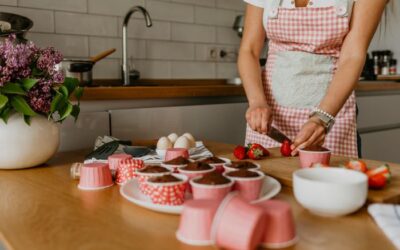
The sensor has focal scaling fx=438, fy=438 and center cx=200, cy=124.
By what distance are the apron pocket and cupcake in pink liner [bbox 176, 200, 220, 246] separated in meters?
0.97

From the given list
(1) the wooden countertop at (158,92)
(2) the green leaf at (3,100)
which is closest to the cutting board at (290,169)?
(1) the wooden countertop at (158,92)

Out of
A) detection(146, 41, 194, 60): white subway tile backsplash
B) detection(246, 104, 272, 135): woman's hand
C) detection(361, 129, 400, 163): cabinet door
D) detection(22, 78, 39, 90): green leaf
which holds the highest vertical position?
detection(146, 41, 194, 60): white subway tile backsplash

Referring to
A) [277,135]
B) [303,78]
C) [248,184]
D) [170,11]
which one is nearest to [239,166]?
[248,184]

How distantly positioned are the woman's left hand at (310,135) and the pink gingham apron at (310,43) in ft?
1.04

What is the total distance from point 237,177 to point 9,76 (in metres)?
0.57

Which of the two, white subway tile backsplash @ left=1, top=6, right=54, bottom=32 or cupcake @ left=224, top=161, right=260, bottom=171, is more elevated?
white subway tile backsplash @ left=1, top=6, right=54, bottom=32

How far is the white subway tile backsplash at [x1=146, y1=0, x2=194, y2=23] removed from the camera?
235 cm

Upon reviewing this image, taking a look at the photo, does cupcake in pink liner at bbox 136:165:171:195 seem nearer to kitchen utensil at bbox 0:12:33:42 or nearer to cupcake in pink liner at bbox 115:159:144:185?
cupcake in pink liner at bbox 115:159:144:185

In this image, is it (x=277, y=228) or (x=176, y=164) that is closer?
(x=277, y=228)

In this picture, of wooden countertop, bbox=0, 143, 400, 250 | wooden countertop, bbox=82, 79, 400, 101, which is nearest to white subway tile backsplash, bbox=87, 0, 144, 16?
wooden countertop, bbox=82, 79, 400, 101

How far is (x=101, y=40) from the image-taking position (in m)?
2.19

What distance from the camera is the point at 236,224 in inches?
20.4

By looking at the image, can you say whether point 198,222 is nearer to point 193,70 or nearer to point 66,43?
point 66,43

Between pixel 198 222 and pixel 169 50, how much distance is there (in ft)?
6.40
